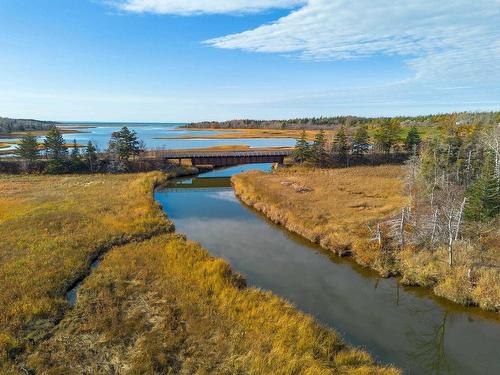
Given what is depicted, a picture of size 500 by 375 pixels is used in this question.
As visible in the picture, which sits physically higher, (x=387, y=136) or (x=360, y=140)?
(x=387, y=136)

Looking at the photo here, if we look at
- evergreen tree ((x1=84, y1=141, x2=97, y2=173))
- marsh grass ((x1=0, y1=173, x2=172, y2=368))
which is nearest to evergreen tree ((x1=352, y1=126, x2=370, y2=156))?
marsh grass ((x1=0, y1=173, x2=172, y2=368))

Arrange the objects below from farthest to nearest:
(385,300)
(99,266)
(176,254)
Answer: (176,254)
(99,266)
(385,300)

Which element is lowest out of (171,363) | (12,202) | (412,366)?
(412,366)

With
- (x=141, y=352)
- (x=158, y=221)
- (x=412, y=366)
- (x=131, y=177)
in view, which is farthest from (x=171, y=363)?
(x=131, y=177)

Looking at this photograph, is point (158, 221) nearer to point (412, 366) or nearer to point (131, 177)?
point (412, 366)

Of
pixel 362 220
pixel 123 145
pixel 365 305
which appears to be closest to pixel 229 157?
pixel 123 145

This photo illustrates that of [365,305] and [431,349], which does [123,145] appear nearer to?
[365,305]

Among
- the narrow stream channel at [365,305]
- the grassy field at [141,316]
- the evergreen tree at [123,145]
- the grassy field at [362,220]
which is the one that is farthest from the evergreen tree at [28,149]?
the narrow stream channel at [365,305]
